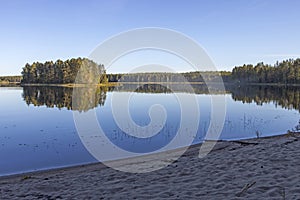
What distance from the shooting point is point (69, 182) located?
26.3ft

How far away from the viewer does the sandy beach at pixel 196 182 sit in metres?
5.84

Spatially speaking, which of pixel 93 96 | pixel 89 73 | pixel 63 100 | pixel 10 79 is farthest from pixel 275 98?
pixel 10 79

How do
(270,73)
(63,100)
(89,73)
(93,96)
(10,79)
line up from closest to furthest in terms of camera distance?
(63,100)
(93,96)
(89,73)
(270,73)
(10,79)

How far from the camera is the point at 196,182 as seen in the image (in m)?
6.73

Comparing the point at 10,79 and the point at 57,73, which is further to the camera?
the point at 10,79

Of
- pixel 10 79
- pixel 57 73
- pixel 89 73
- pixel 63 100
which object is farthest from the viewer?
pixel 10 79

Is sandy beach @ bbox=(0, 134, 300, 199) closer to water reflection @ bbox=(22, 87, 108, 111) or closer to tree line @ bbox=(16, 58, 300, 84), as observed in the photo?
water reflection @ bbox=(22, 87, 108, 111)

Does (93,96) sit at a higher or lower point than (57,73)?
lower

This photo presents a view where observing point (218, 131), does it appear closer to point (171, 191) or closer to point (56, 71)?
point (171, 191)

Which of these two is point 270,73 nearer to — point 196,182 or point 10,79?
point 196,182

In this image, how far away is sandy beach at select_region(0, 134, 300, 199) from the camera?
5.84m

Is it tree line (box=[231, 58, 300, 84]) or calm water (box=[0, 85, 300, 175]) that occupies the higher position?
tree line (box=[231, 58, 300, 84])

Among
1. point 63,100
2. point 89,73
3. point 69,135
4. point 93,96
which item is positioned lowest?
point 69,135

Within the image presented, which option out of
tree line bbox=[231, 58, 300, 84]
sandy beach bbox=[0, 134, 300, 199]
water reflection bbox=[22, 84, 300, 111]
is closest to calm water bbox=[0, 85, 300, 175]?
sandy beach bbox=[0, 134, 300, 199]
